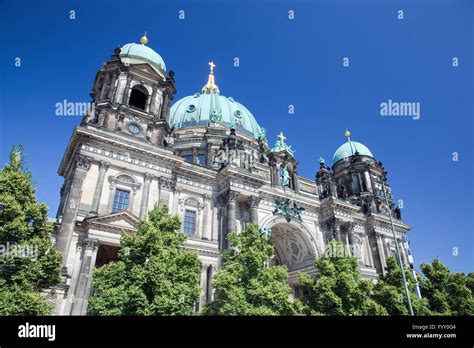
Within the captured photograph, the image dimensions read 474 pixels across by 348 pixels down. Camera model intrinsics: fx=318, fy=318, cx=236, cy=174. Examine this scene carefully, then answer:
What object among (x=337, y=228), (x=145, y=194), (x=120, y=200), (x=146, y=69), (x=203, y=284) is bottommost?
(x=203, y=284)

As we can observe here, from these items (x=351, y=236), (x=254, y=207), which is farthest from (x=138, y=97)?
(x=351, y=236)

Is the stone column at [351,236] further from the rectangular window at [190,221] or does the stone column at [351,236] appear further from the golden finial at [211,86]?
the golden finial at [211,86]

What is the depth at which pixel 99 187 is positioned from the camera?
961 inches

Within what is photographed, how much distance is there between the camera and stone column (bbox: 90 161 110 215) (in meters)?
23.6

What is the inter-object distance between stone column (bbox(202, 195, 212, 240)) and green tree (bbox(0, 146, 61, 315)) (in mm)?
13324

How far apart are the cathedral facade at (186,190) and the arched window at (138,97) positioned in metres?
0.10

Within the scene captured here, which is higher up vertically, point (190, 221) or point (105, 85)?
point (105, 85)

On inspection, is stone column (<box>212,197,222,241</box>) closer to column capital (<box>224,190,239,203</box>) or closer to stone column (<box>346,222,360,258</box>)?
column capital (<box>224,190,239,203</box>)

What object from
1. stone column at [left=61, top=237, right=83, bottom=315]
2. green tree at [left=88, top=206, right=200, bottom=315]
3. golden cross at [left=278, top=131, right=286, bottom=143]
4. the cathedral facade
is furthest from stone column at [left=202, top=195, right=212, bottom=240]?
golden cross at [left=278, top=131, right=286, bottom=143]

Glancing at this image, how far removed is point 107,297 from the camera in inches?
643

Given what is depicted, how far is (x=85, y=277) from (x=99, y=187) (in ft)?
22.9

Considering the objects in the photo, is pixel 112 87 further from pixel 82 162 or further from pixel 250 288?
pixel 250 288
